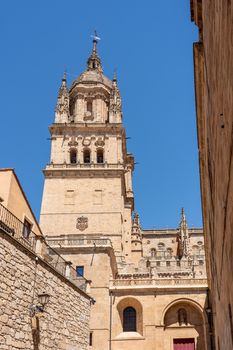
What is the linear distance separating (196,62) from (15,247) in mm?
7455

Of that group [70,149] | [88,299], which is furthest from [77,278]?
[70,149]

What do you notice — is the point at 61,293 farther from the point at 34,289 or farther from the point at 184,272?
the point at 184,272

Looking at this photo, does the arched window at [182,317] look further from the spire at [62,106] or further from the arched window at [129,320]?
the spire at [62,106]

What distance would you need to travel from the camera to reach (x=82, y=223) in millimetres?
38938

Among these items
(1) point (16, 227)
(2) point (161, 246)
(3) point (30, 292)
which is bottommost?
(3) point (30, 292)

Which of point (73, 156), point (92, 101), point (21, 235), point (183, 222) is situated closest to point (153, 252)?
point (183, 222)

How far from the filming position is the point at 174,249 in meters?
58.5

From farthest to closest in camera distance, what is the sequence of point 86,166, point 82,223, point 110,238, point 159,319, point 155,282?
point 86,166
point 82,223
point 110,238
point 155,282
point 159,319

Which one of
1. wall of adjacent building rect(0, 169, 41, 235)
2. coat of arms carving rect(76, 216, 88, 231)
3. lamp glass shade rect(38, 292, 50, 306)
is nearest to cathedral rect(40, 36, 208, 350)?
coat of arms carving rect(76, 216, 88, 231)

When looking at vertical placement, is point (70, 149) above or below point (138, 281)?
above

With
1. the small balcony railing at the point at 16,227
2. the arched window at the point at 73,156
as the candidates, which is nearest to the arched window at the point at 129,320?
the arched window at the point at 73,156

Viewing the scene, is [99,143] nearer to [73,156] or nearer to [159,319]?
[73,156]

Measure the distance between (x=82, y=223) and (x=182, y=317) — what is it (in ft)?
40.7

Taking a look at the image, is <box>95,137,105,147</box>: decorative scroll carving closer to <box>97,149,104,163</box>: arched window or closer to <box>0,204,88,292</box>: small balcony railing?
<box>97,149,104,163</box>: arched window
